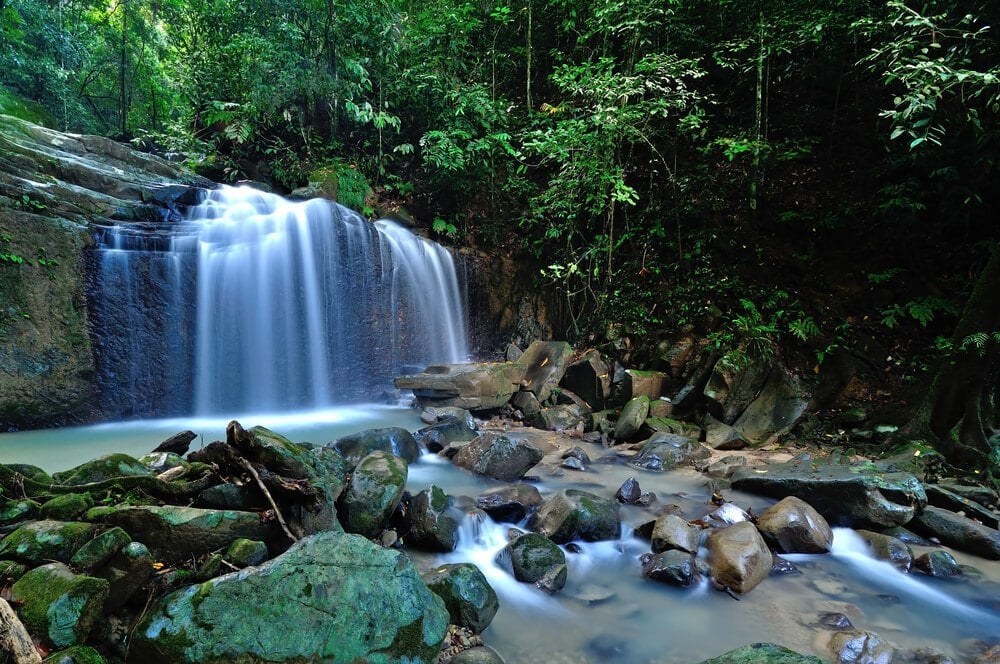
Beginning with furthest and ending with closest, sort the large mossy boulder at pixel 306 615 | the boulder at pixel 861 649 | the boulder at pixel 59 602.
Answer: the boulder at pixel 861 649
the large mossy boulder at pixel 306 615
the boulder at pixel 59 602

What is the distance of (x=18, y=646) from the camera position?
1.61 m

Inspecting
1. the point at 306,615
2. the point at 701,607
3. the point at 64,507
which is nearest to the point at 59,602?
the point at 64,507

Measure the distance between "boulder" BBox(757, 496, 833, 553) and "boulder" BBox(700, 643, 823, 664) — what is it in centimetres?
200

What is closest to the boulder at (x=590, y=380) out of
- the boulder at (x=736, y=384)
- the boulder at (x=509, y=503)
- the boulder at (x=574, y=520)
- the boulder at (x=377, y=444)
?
the boulder at (x=736, y=384)

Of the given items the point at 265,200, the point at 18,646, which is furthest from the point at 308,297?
the point at 18,646

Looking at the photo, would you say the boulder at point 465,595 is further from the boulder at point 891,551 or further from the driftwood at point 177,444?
the boulder at point 891,551

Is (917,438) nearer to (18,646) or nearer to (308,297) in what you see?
(18,646)

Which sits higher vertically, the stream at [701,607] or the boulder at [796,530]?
the boulder at [796,530]

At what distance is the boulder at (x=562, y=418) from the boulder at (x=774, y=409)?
7.19 ft

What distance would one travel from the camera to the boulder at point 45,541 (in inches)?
77.5

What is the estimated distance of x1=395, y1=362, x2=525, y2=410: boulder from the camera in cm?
834

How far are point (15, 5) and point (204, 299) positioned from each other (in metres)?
13.9

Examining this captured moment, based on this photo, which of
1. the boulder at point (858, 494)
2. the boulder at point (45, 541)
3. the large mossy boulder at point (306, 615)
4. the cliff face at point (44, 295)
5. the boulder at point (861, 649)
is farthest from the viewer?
the cliff face at point (44, 295)

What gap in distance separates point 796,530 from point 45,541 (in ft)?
15.1
